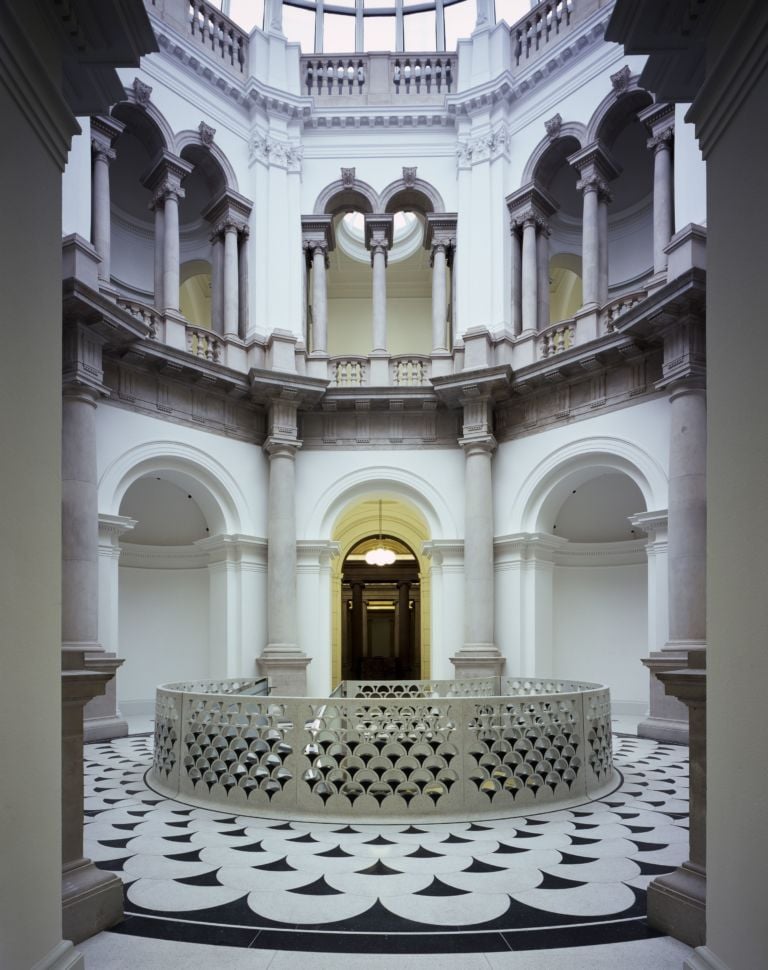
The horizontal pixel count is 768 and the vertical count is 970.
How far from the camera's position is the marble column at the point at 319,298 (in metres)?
15.5

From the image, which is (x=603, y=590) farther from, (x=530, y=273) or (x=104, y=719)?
(x=104, y=719)

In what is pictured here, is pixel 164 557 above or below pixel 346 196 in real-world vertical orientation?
below

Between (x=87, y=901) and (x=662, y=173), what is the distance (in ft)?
40.6

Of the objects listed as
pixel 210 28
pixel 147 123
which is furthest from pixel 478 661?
pixel 210 28

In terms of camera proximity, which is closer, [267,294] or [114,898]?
[114,898]

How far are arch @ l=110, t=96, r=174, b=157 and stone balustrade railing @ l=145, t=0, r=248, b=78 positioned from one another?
1902 mm

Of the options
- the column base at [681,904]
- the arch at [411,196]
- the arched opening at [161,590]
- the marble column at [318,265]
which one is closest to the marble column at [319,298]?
the marble column at [318,265]

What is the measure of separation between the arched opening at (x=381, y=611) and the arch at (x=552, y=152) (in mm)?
13000

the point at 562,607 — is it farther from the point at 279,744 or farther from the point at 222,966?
the point at 222,966

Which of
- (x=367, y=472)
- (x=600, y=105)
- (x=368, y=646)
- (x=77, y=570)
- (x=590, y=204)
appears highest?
(x=600, y=105)

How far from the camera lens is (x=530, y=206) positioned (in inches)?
575

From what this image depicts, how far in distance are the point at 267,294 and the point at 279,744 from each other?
10269mm

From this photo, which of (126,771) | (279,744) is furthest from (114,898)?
(126,771)

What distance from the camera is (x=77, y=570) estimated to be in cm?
1059
